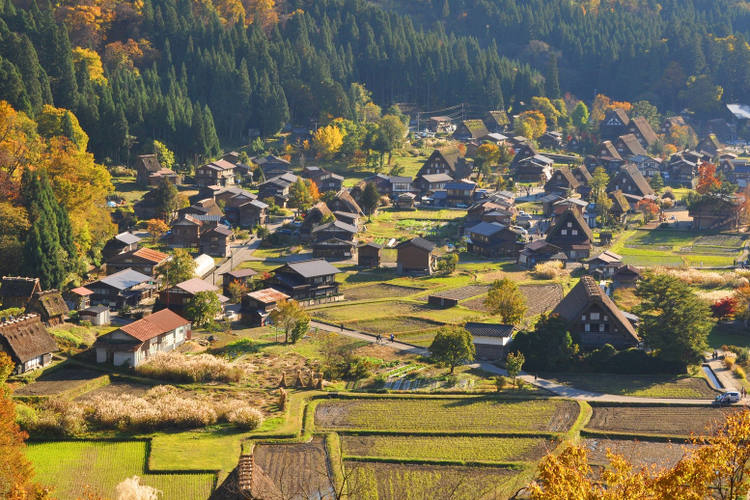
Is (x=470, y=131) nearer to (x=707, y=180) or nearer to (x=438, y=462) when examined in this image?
(x=707, y=180)

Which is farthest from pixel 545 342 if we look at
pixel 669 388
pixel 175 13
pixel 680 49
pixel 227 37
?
pixel 680 49

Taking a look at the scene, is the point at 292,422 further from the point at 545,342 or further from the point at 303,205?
the point at 303,205

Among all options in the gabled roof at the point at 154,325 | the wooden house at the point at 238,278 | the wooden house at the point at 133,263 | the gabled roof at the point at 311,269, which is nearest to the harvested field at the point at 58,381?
the gabled roof at the point at 154,325

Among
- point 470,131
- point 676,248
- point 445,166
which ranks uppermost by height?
point 470,131

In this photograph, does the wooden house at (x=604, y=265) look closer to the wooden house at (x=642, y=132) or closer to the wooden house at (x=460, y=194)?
the wooden house at (x=460, y=194)

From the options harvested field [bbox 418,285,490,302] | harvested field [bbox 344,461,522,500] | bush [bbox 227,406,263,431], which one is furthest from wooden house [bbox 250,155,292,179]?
harvested field [bbox 344,461,522,500]

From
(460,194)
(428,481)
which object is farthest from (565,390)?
(460,194)

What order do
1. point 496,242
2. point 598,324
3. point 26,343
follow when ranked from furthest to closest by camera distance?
point 496,242 < point 598,324 < point 26,343
